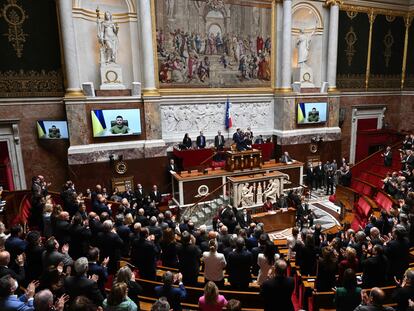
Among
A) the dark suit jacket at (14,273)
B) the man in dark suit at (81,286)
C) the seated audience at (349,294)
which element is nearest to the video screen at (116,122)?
the dark suit jacket at (14,273)

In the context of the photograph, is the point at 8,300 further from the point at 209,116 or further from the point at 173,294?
the point at 209,116

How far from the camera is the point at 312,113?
15.7m

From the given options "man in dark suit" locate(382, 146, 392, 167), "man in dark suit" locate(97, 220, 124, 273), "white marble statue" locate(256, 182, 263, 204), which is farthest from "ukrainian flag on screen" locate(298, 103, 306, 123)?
A: "man in dark suit" locate(97, 220, 124, 273)

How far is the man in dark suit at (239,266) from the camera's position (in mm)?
4695

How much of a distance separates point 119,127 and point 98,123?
80 centimetres

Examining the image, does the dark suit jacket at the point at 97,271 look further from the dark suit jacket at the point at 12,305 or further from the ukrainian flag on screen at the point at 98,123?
the ukrainian flag on screen at the point at 98,123

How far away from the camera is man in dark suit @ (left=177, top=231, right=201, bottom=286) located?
489 cm

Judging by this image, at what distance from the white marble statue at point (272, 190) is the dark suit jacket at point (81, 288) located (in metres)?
9.42

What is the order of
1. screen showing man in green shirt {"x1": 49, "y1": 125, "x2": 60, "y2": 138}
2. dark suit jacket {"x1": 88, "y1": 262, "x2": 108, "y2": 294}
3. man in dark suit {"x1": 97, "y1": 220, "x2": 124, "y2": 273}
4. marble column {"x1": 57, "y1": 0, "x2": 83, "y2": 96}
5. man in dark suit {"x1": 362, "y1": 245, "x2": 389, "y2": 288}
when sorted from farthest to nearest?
screen showing man in green shirt {"x1": 49, "y1": 125, "x2": 60, "y2": 138}
marble column {"x1": 57, "y1": 0, "x2": 83, "y2": 96}
man in dark suit {"x1": 97, "y1": 220, "x2": 124, "y2": 273}
man in dark suit {"x1": 362, "y1": 245, "x2": 389, "y2": 288}
dark suit jacket {"x1": 88, "y1": 262, "x2": 108, "y2": 294}

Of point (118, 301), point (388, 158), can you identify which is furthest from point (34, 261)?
point (388, 158)

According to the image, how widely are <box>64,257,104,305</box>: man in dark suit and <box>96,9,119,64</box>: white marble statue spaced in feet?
34.5

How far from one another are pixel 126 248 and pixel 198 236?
148 centimetres

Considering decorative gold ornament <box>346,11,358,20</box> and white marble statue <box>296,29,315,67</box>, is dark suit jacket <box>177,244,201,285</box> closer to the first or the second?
white marble statue <box>296,29,315,67</box>

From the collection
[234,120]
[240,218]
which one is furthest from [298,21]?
[240,218]
